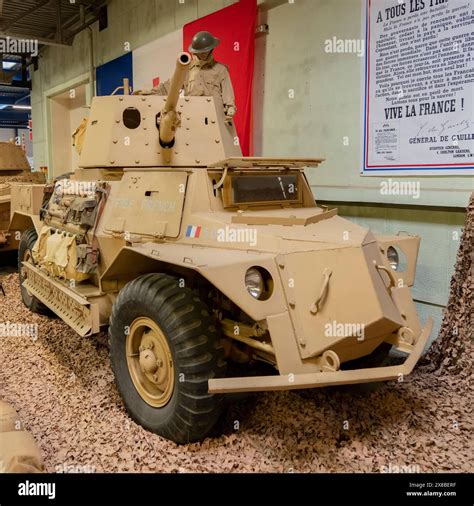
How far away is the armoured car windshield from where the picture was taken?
408cm

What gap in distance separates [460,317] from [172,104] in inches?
106

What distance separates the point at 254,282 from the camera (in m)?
3.12

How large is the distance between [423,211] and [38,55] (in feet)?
41.5

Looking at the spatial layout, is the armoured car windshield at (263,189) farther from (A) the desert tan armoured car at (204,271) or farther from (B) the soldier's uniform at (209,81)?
(B) the soldier's uniform at (209,81)

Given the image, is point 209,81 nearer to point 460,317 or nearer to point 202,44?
point 202,44

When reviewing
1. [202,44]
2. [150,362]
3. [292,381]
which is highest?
[202,44]

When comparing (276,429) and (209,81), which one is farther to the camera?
(209,81)

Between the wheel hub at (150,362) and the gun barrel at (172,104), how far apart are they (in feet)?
5.55

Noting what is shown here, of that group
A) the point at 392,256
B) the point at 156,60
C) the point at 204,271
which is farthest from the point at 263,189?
the point at 156,60

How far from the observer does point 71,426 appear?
3.66 metres

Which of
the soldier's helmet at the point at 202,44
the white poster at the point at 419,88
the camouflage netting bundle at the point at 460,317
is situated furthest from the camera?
the soldier's helmet at the point at 202,44

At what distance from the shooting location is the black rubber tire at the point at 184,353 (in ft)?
10.1

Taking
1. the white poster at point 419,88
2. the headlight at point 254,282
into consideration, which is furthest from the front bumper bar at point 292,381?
the white poster at point 419,88

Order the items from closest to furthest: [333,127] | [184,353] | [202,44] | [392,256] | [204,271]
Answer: [204,271], [184,353], [392,256], [202,44], [333,127]
